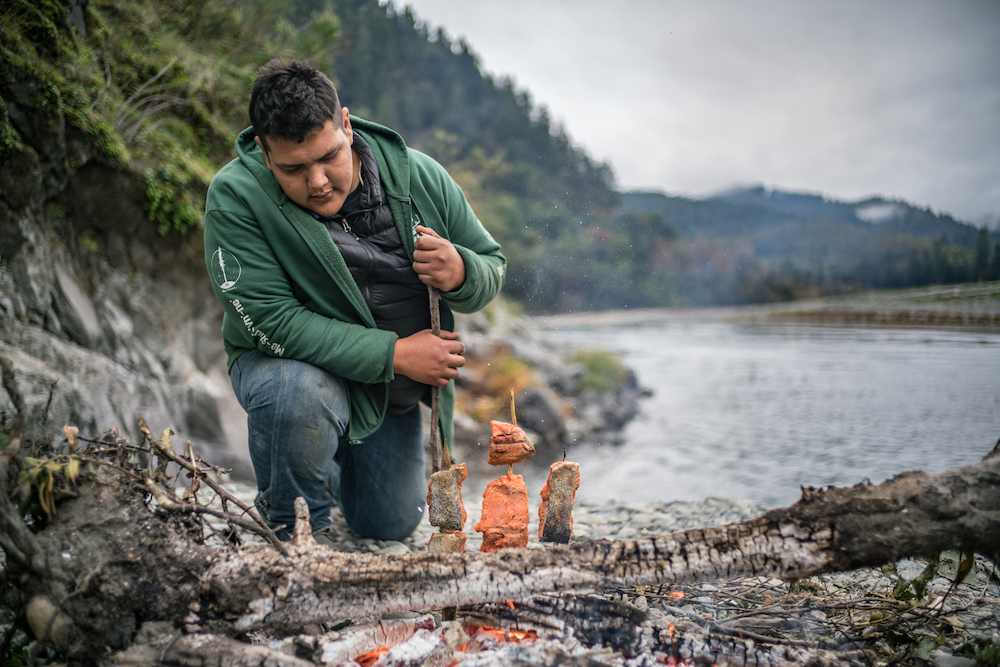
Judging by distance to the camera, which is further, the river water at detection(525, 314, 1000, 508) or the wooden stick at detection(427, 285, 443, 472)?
the river water at detection(525, 314, 1000, 508)

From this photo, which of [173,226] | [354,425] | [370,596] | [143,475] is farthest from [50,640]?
[173,226]

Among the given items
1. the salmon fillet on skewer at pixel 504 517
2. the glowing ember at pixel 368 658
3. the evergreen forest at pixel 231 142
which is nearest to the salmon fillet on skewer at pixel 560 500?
the salmon fillet on skewer at pixel 504 517

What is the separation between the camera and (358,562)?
138 cm

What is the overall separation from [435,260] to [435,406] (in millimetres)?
627

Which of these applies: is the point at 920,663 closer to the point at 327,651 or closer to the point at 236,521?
the point at 327,651

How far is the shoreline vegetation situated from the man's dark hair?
6.82 meters

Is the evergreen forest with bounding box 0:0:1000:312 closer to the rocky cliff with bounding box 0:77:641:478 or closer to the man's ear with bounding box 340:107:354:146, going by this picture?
the rocky cliff with bounding box 0:77:641:478

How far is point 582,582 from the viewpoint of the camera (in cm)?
137

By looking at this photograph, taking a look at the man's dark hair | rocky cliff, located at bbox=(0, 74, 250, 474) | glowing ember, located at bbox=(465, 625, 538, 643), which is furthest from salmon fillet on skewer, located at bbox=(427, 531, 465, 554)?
rocky cliff, located at bbox=(0, 74, 250, 474)

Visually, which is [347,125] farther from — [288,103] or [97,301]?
[97,301]

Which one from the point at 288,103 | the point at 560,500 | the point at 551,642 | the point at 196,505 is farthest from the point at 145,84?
the point at 551,642

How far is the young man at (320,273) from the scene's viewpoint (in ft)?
6.21

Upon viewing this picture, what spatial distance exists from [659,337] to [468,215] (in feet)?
56.1

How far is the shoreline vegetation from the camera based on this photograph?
5.35 meters
